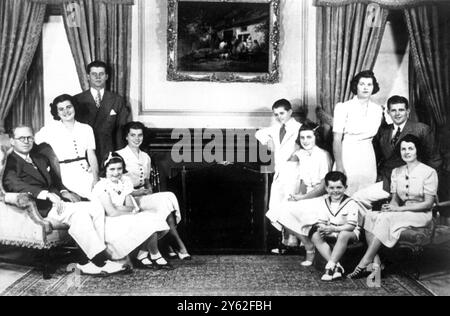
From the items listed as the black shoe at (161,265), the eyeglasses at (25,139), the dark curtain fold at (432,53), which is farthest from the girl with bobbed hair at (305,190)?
the eyeglasses at (25,139)

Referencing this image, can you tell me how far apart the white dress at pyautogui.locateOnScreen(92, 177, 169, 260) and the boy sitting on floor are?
950mm

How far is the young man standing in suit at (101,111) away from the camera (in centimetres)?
372

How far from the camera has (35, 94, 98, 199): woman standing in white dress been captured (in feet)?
11.3

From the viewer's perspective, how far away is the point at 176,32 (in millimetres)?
3910

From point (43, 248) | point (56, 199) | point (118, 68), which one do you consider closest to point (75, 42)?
point (118, 68)

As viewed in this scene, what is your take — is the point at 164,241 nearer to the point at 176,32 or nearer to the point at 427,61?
the point at 176,32

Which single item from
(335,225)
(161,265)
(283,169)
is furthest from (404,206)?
(161,265)

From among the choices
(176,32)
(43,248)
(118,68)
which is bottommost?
(43,248)

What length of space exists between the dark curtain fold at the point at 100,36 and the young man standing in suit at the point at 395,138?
188cm

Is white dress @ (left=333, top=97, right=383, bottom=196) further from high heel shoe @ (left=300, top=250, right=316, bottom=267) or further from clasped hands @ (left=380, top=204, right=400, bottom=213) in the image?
high heel shoe @ (left=300, top=250, right=316, bottom=267)

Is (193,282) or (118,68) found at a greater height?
(118,68)

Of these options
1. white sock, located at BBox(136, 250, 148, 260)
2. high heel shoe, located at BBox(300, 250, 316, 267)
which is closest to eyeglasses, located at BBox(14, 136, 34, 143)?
white sock, located at BBox(136, 250, 148, 260)
